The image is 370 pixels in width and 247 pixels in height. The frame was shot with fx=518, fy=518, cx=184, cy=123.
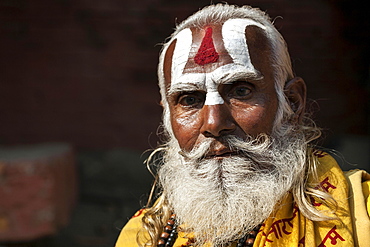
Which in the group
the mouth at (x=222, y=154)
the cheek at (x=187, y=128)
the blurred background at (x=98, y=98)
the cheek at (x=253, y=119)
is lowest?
the blurred background at (x=98, y=98)

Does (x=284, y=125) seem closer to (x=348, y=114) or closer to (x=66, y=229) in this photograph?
(x=348, y=114)

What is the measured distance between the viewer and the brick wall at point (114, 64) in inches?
212

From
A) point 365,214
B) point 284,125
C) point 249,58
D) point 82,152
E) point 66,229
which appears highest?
point 249,58

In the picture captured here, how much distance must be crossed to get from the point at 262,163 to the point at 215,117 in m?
0.33

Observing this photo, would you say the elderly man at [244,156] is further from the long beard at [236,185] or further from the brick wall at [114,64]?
the brick wall at [114,64]

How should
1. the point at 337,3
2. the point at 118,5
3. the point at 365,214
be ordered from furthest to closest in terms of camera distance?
the point at 118,5, the point at 337,3, the point at 365,214

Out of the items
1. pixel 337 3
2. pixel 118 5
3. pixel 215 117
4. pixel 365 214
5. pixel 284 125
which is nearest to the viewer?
pixel 365 214

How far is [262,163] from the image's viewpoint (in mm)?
2492

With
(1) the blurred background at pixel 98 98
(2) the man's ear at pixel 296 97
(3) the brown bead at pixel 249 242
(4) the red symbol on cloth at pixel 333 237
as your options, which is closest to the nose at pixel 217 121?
(2) the man's ear at pixel 296 97

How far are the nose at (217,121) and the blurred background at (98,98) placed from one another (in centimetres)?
298

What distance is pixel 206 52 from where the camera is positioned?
2.54 m

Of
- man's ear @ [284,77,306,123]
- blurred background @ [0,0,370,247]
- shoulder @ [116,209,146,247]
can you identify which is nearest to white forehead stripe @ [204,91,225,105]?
man's ear @ [284,77,306,123]

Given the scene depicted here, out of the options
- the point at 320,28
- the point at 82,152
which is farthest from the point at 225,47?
the point at 82,152

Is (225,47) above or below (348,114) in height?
above
